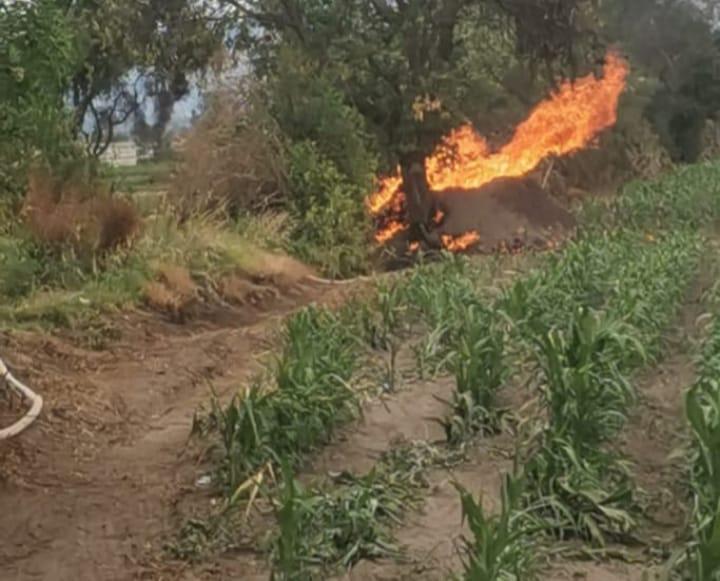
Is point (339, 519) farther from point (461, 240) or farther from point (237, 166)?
point (461, 240)

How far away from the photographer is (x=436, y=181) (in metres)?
19.4

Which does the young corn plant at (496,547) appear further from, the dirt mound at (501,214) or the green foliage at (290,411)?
the dirt mound at (501,214)

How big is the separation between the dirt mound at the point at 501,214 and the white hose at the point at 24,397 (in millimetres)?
12179

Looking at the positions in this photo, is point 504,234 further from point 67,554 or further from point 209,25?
point 67,554

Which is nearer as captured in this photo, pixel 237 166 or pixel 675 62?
pixel 237 166

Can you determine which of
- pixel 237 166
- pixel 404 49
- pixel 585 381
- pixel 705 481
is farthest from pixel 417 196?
pixel 705 481

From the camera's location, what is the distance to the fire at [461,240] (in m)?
18.5

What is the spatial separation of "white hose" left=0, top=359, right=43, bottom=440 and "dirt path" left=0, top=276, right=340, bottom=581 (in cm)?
6

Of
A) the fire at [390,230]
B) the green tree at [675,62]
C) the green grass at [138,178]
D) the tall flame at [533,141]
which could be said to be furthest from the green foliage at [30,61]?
the green tree at [675,62]

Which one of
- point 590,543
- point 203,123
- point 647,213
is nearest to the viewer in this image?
point 590,543

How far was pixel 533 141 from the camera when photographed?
22391mm

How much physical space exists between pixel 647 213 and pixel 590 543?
46.2ft

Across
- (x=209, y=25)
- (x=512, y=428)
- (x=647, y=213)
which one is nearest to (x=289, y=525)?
(x=512, y=428)

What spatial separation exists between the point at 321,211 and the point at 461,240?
3.85 metres
